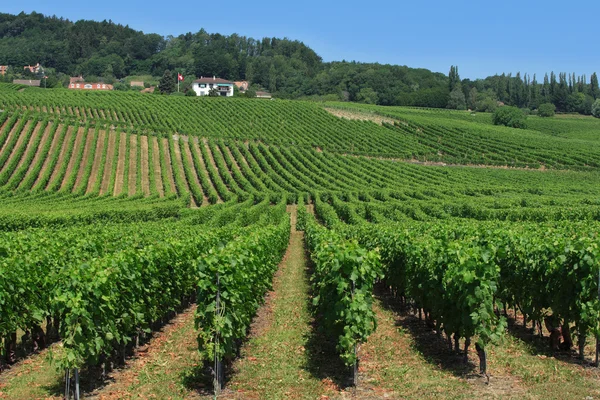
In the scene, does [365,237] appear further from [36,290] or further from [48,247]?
[36,290]

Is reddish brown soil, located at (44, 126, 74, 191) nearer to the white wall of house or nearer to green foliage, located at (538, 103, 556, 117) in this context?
the white wall of house

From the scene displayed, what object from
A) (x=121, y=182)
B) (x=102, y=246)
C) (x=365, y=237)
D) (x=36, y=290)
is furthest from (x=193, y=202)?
(x=36, y=290)

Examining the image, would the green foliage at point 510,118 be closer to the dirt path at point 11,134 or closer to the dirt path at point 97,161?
the dirt path at point 97,161

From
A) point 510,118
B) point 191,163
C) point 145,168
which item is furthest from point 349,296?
point 510,118

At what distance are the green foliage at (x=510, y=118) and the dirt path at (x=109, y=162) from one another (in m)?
84.3

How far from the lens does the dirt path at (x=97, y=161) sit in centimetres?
6441

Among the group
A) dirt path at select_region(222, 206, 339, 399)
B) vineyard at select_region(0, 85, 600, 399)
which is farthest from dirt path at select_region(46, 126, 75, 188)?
dirt path at select_region(222, 206, 339, 399)

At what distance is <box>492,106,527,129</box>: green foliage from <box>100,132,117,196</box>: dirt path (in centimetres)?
8434

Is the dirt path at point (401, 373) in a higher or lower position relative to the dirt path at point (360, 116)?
lower

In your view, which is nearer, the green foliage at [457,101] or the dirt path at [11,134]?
the dirt path at [11,134]

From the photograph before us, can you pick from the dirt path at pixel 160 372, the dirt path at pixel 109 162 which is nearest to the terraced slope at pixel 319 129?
the dirt path at pixel 109 162

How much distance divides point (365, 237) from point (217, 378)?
1599 centimetres

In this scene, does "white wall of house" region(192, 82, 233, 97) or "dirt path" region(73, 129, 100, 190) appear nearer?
"dirt path" region(73, 129, 100, 190)

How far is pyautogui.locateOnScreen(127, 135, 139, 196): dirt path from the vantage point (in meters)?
64.4
